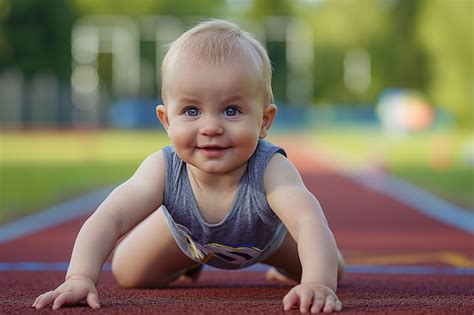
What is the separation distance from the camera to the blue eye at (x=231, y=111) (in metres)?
3.48

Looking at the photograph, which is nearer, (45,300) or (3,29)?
(45,300)

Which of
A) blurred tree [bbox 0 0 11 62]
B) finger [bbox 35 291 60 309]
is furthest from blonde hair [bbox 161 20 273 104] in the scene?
blurred tree [bbox 0 0 11 62]

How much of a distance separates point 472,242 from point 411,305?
3.54 metres

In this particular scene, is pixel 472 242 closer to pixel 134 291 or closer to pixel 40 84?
pixel 134 291

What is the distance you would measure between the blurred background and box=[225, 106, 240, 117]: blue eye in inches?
203

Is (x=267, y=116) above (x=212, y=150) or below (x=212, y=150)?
above

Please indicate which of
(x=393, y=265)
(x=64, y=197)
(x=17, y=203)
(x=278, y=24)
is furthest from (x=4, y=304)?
(x=278, y=24)

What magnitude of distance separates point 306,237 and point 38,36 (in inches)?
1910

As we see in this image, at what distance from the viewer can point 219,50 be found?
349cm

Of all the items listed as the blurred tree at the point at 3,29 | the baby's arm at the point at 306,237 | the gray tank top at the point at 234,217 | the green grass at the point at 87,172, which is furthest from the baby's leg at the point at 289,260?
the blurred tree at the point at 3,29

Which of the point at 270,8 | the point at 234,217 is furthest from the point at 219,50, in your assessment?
the point at 270,8

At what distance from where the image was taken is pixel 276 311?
124 inches

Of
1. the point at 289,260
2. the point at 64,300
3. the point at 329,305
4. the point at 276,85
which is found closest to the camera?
the point at 329,305

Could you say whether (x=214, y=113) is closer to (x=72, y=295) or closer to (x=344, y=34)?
(x=72, y=295)
